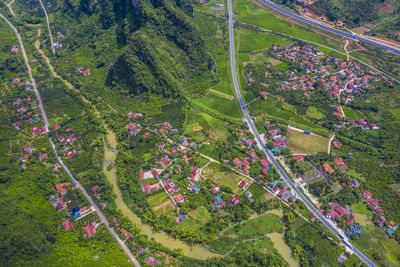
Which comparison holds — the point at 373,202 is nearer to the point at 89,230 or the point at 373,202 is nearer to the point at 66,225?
the point at 89,230

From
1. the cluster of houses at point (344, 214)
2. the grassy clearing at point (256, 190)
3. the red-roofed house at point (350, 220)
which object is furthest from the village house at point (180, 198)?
the red-roofed house at point (350, 220)

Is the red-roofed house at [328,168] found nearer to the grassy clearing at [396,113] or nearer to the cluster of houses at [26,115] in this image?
the grassy clearing at [396,113]

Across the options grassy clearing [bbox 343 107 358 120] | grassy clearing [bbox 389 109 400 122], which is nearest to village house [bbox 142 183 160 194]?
grassy clearing [bbox 343 107 358 120]

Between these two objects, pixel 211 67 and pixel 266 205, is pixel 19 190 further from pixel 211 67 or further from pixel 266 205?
pixel 211 67

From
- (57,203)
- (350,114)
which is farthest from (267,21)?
(57,203)

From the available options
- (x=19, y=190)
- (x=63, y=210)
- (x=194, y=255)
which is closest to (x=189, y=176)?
(x=194, y=255)

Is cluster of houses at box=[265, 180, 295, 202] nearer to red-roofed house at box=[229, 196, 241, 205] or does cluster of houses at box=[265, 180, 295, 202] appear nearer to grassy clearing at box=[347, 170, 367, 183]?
red-roofed house at box=[229, 196, 241, 205]
